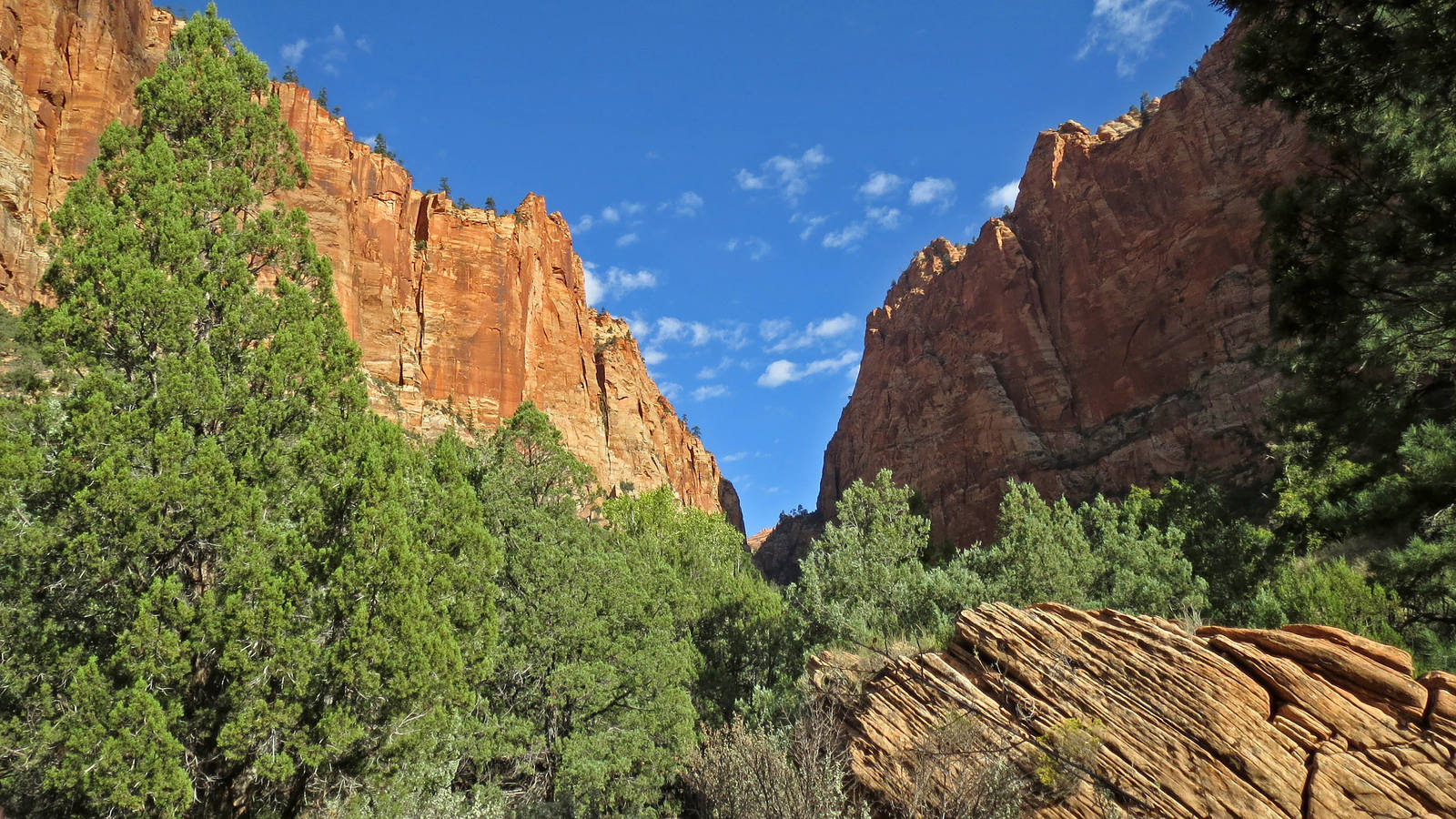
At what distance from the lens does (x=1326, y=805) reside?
6277 millimetres

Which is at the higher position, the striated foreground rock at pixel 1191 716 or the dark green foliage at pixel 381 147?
the dark green foliage at pixel 381 147

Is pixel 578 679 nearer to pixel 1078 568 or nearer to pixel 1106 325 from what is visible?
pixel 1078 568

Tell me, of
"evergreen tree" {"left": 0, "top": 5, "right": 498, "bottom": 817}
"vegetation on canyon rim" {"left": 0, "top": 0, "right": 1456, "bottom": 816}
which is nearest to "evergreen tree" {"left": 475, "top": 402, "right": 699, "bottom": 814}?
"vegetation on canyon rim" {"left": 0, "top": 0, "right": 1456, "bottom": 816}

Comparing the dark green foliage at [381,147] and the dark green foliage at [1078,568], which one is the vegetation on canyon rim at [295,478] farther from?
the dark green foliage at [381,147]

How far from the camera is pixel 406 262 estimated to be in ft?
203

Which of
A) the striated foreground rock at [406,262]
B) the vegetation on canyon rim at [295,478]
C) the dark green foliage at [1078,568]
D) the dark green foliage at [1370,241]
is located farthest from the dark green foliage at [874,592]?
the striated foreground rock at [406,262]

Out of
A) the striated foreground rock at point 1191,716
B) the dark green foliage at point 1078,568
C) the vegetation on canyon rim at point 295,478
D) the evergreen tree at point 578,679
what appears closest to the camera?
the striated foreground rock at point 1191,716

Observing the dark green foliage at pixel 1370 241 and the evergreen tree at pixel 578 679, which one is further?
the evergreen tree at pixel 578 679

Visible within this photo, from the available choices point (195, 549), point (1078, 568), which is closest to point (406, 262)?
point (1078, 568)

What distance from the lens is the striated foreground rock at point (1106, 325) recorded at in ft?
188

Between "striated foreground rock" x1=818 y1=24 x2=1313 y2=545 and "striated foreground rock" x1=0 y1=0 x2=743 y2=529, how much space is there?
31768 millimetres

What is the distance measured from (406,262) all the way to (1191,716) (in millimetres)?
65045

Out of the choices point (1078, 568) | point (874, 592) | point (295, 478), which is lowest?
point (1078, 568)

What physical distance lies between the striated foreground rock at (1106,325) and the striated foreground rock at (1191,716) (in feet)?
172
